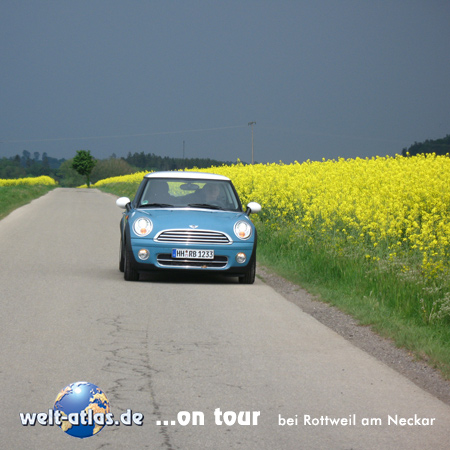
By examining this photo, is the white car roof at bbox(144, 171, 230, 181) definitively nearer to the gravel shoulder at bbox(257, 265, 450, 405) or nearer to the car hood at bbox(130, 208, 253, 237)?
the car hood at bbox(130, 208, 253, 237)

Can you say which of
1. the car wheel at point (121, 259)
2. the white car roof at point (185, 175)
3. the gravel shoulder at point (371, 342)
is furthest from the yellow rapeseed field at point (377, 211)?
the car wheel at point (121, 259)

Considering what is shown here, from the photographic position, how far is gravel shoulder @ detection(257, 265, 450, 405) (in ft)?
19.3

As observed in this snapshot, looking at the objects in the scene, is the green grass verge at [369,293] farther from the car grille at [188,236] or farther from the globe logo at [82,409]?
the globe logo at [82,409]

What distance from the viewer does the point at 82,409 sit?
4.64 meters

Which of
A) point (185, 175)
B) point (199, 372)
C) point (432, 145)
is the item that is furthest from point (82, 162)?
point (199, 372)

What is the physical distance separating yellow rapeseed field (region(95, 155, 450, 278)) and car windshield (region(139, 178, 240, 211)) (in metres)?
1.82

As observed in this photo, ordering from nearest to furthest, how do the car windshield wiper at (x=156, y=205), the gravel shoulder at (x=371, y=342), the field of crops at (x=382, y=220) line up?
the gravel shoulder at (x=371, y=342) < the field of crops at (x=382, y=220) < the car windshield wiper at (x=156, y=205)

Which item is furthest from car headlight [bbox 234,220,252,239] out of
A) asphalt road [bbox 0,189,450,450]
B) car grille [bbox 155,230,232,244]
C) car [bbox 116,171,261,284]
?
asphalt road [bbox 0,189,450,450]

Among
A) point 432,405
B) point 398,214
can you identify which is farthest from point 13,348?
point 398,214

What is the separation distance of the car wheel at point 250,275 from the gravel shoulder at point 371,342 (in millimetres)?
327

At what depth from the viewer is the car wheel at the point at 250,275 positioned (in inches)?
430

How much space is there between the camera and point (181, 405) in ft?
16.3

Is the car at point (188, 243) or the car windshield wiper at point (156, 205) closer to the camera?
the car at point (188, 243)

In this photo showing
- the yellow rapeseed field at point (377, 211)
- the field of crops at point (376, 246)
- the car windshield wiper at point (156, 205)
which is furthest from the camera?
Result: the car windshield wiper at point (156, 205)
